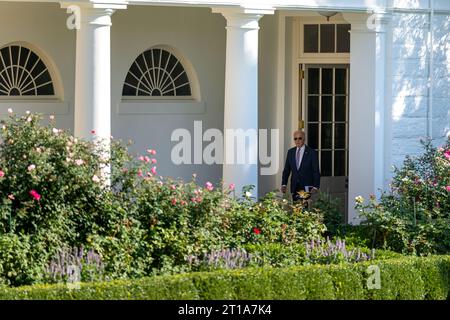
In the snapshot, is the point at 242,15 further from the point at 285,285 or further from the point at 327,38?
the point at 285,285

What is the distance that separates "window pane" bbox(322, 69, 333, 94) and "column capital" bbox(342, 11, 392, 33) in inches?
99.0

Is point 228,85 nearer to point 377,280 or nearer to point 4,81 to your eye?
point 4,81

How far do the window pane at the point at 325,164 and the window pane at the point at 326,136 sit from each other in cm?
11

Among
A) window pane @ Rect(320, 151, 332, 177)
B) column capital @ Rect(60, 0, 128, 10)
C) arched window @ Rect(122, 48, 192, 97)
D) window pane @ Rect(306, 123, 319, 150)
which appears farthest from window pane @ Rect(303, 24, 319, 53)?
column capital @ Rect(60, 0, 128, 10)

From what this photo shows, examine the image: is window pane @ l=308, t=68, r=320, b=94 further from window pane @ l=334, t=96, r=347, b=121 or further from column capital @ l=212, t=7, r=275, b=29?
column capital @ l=212, t=7, r=275, b=29

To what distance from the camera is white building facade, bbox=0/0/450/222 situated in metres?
15.7

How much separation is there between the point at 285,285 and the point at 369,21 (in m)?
6.00

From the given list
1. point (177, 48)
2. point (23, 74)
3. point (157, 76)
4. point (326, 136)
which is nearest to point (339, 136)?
point (326, 136)

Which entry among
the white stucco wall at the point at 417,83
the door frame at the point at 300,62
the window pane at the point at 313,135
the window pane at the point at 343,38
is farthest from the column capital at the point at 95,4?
the window pane at the point at 313,135

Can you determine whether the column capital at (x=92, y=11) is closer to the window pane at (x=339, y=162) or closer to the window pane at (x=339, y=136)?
the window pane at (x=339, y=136)

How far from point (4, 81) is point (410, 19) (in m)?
5.62

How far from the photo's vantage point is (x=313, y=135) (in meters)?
19.3
